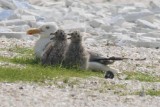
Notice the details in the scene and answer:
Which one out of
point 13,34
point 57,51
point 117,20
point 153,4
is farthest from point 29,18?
point 57,51

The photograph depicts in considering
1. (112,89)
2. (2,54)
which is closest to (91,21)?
(2,54)

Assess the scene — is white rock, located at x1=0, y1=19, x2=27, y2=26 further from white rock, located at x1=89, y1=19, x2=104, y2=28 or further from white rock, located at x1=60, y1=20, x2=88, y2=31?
white rock, located at x1=89, y1=19, x2=104, y2=28

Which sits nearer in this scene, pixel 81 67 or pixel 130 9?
pixel 81 67

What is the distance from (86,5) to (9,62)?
55.3 ft

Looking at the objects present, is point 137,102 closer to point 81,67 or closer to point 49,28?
point 81,67

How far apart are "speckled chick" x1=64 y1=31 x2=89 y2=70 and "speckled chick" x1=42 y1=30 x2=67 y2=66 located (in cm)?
17

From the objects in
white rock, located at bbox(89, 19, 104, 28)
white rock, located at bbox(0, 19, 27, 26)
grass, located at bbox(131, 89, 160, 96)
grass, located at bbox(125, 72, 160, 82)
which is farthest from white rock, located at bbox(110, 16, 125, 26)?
grass, located at bbox(131, 89, 160, 96)

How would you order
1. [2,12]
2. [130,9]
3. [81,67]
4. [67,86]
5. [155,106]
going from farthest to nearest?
[130,9]
[2,12]
[81,67]
[67,86]
[155,106]

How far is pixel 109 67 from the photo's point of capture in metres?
19.2

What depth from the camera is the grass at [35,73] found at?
1602 cm

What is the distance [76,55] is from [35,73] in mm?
2147

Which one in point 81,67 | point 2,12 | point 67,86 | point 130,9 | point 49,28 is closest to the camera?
point 67,86

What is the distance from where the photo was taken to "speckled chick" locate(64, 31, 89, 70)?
18.6 metres

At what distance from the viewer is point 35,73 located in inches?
655
